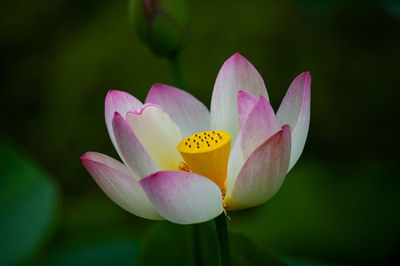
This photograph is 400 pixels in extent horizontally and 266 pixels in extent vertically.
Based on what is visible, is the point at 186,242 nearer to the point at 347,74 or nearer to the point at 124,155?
the point at 124,155

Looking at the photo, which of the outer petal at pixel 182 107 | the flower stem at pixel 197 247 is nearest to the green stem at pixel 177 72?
the outer petal at pixel 182 107

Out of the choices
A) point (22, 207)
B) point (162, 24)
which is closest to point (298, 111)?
point (162, 24)

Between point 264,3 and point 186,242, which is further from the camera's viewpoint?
point 264,3

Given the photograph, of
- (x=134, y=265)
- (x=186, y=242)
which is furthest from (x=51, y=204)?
(x=186, y=242)

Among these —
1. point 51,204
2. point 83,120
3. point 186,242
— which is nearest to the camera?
point 186,242

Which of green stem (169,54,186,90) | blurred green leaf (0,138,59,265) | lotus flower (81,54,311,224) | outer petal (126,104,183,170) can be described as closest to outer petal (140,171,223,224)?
lotus flower (81,54,311,224)

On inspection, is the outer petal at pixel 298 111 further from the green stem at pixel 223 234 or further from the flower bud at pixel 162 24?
the flower bud at pixel 162 24
